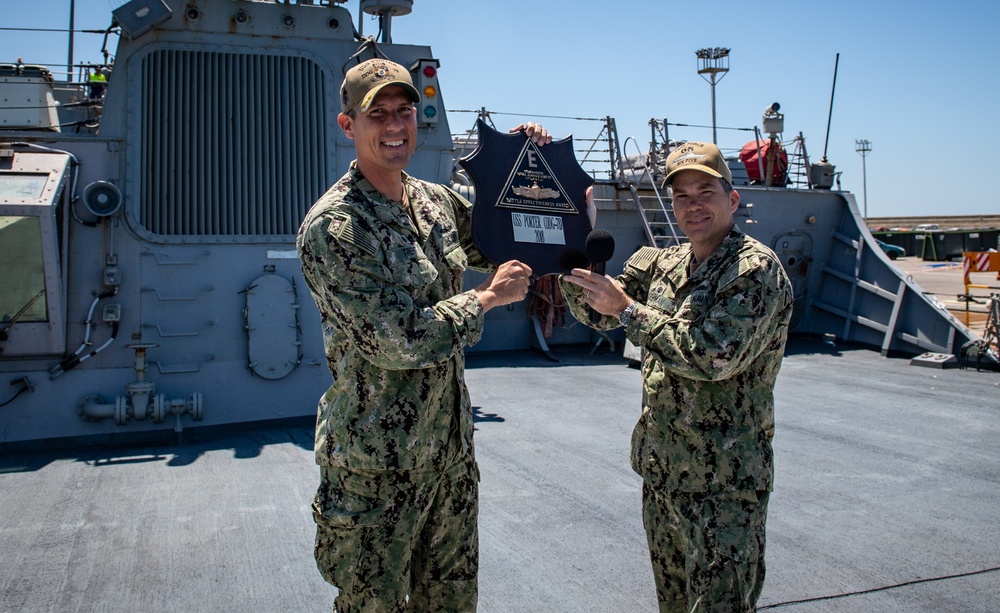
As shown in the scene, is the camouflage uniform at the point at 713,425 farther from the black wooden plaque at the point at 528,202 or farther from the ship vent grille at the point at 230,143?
the ship vent grille at the point at 230,143

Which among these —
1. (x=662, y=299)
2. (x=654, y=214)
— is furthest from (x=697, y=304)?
(x=654, y=214)

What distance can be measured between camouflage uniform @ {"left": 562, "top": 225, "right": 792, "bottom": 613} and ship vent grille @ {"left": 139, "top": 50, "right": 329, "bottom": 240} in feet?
14.2

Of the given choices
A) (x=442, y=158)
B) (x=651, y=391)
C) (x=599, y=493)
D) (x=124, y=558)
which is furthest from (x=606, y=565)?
(x=442, y=158)

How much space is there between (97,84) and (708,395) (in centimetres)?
571

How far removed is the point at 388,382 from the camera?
2240 mm

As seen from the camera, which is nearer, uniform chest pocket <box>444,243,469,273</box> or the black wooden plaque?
uniform chest pocket <box>444,243,469,273</box>

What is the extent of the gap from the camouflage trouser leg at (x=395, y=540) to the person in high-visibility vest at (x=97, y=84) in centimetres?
501

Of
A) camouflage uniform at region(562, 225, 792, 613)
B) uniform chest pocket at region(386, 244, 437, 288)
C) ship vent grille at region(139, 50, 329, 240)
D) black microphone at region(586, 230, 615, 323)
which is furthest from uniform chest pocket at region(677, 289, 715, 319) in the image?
ship vent grille at region(139, 50, 329, 240)

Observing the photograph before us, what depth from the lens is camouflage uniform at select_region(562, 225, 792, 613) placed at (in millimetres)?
2250

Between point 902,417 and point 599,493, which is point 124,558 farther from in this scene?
point 902,417

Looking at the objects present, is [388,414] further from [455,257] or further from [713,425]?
[713,425]

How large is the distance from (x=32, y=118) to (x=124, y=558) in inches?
154

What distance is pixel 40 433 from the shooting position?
5.61m

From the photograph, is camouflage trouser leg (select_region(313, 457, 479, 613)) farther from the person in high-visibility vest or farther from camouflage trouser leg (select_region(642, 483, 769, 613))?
the person in high-visibility vest
